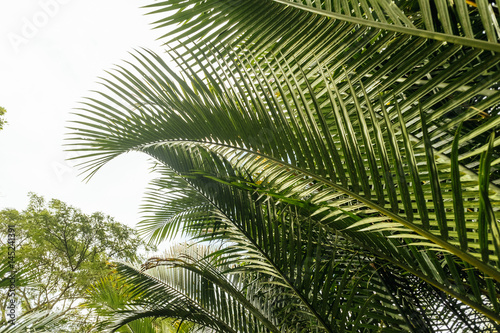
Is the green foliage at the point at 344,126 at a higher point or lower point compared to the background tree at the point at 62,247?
lower

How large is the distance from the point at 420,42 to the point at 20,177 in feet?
65.8

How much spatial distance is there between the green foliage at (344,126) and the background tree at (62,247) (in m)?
10.6

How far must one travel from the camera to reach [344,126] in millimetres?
680

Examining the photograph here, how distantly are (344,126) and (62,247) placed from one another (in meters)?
13.5

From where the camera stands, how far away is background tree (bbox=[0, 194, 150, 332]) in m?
10.8

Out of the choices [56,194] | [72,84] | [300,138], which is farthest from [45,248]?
[300,138]

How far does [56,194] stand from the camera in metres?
12.7

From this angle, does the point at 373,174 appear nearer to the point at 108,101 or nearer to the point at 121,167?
the point at 108,101

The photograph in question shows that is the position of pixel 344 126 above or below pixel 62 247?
below

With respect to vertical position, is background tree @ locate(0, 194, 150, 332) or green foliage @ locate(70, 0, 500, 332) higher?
background tree @ locate(0, 194, 150, 332)

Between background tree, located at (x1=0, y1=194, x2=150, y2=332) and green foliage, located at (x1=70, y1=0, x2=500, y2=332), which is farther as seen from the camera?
background tree, located at (x1=0, y1=194, x2=150, y2=332)

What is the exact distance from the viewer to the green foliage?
21.5 inches

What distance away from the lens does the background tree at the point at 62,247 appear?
10823mm

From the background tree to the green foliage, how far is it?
34.8 ft
